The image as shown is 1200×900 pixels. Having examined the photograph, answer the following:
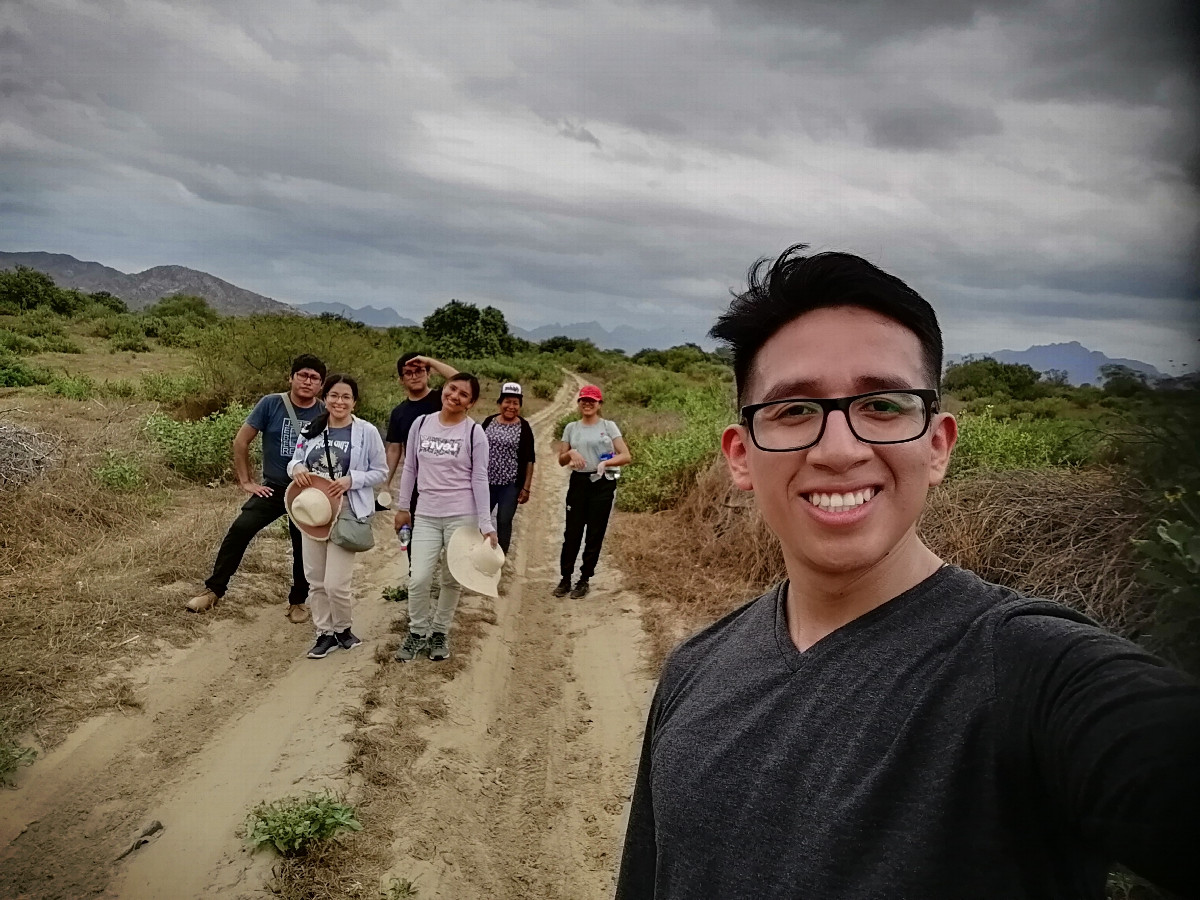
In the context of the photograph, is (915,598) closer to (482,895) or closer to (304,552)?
(482,895)

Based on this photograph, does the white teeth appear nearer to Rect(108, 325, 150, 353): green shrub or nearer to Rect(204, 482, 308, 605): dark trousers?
Rect(204, 482, 308, 605): dark trousers

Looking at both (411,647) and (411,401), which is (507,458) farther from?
(411,647)

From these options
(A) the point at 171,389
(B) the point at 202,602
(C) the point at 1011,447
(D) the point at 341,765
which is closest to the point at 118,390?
(A) the point at 171,389

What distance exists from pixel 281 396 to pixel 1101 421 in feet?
17.3

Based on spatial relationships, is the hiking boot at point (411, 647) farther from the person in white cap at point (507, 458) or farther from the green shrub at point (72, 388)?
the green shrub at point (72, 388)

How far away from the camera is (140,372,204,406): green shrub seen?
13.0 metres

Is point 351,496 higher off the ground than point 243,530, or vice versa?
Answer: point 351,496

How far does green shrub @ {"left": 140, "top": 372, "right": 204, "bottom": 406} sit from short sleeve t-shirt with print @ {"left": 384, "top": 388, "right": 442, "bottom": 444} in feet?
28.3

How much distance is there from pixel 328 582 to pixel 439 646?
0.80 metres

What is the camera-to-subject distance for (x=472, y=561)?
4.92m

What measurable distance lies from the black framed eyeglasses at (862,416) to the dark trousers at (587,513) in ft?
16.8

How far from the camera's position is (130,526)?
6.70 metres

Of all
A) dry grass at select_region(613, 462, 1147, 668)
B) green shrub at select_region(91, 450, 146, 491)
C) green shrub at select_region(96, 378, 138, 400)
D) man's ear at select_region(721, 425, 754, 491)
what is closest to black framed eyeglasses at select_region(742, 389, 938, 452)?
man's ear at select_region(721, 425, 754, 491)

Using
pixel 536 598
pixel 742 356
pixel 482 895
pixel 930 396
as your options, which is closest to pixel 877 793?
pixel 930 396
